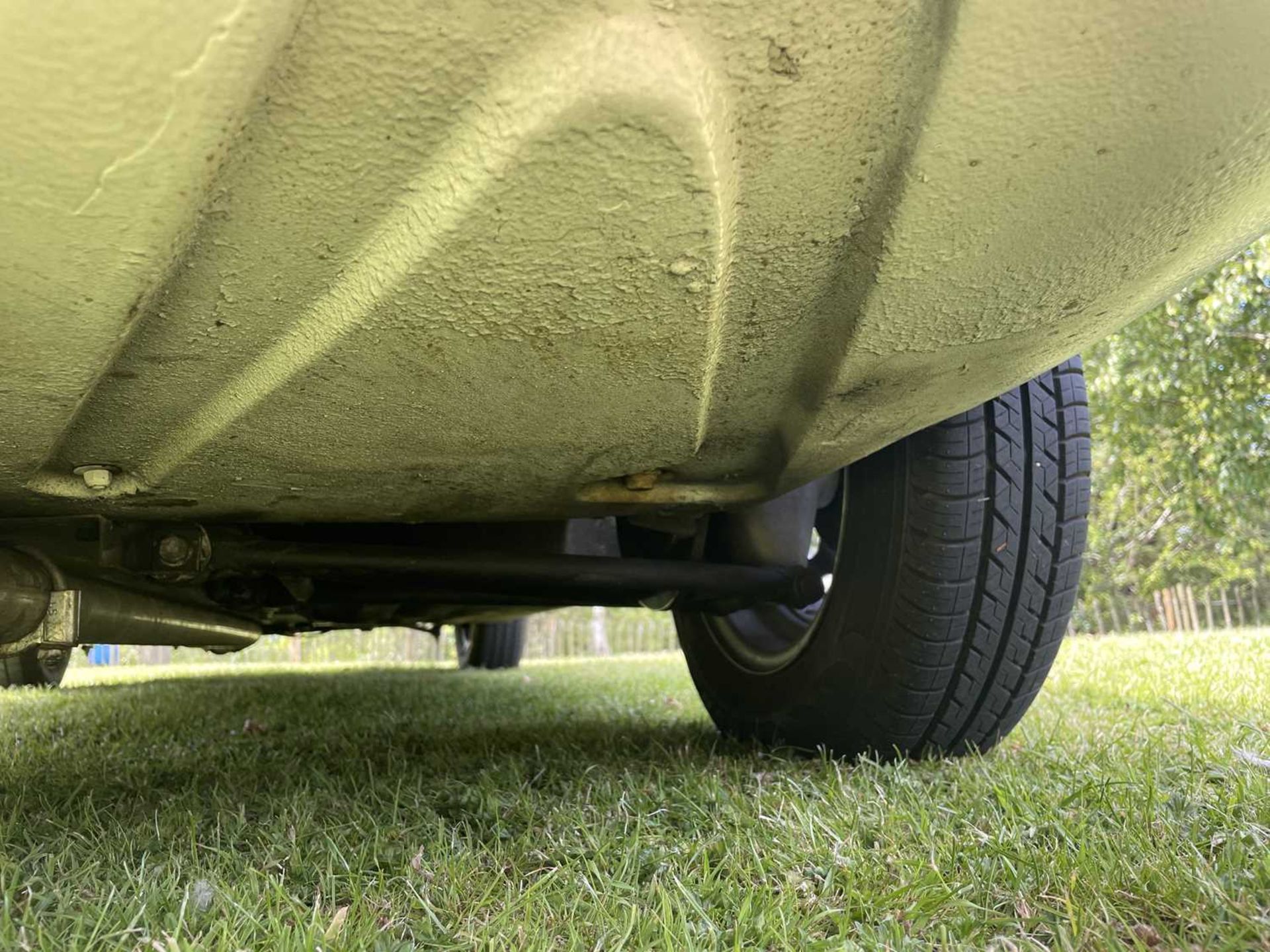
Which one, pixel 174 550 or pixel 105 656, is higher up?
pixel 174 550

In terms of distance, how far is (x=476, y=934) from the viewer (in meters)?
0.91

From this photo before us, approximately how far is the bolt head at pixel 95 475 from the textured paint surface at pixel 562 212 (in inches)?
0.6

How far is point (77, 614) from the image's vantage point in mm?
1330

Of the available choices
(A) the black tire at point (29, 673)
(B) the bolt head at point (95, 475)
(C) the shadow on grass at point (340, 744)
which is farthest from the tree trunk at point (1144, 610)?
(B) the bolt head at point (95, 475)

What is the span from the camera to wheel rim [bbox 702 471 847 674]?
1.87 m

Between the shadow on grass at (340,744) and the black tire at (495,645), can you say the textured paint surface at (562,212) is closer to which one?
the shadow on grass at (340,744)

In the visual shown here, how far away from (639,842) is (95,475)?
753 millimetres

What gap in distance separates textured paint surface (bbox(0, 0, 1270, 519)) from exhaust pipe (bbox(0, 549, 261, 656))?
0.26m

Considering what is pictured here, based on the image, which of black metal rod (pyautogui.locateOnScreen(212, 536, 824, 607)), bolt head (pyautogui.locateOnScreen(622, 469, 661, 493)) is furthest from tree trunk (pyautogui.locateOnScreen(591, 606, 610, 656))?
bolt head (pyautogui.locateOnScreen(622, 469, 661, 493))

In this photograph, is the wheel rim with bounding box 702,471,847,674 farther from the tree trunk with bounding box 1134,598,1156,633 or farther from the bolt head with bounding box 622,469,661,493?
the tree trunk with bounding box 1134,598,1156,633

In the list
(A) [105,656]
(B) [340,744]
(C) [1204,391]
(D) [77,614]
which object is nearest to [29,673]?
(B) [340,744]

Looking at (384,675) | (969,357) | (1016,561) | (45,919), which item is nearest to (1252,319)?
(384,675)

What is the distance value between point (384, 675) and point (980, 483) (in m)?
3.79

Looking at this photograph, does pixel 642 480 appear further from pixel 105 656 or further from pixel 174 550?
pixel 105 656
